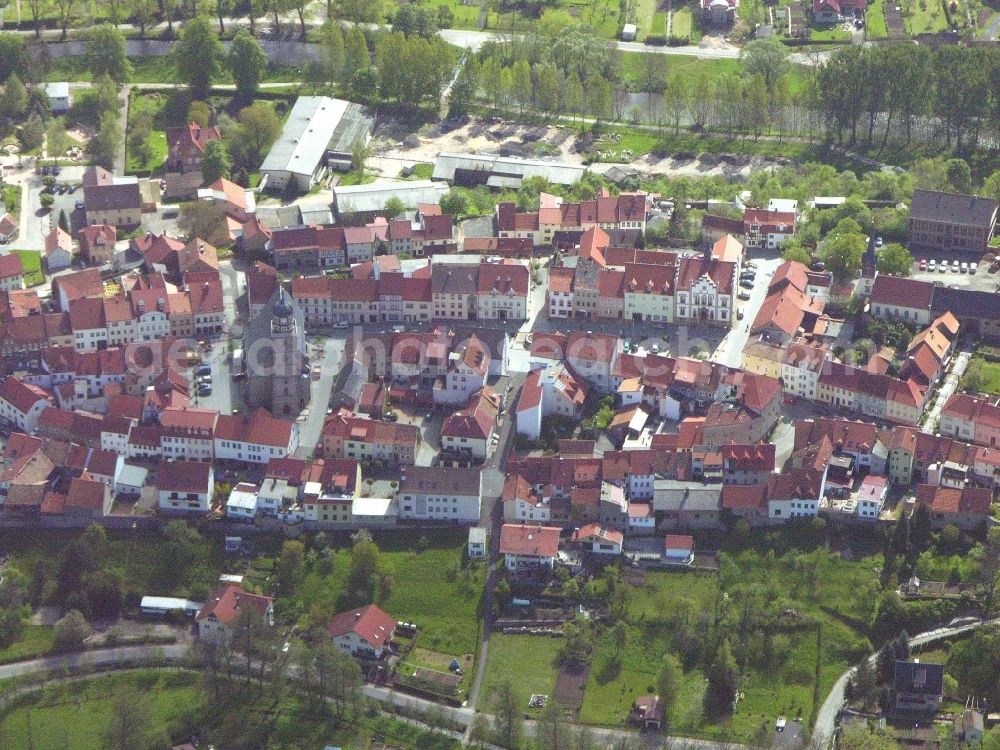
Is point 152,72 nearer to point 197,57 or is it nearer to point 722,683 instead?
point 197,57

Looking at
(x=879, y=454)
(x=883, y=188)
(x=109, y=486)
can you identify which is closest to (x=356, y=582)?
(x=109, y=486)

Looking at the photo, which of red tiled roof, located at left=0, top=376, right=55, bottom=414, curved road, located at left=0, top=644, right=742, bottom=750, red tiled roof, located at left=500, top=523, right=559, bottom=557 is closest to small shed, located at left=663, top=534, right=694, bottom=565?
red tiled roof, located at left=500, top=523, right=559, bottom=557

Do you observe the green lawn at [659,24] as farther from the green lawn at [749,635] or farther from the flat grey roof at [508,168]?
the green lawn at [749,635]

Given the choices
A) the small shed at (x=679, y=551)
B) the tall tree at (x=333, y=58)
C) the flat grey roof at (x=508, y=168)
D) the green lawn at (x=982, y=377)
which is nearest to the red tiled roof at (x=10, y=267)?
the flat grey roof at (x=508, y=168)

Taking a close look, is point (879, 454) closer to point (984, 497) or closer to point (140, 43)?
point (984, 497)

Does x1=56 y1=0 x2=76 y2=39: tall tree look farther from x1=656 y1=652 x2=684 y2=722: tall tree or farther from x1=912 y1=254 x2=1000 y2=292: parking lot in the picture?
x1=656 y1=652 x2=684 y2=722: tall tree

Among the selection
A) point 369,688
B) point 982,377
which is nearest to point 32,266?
point 369,688
